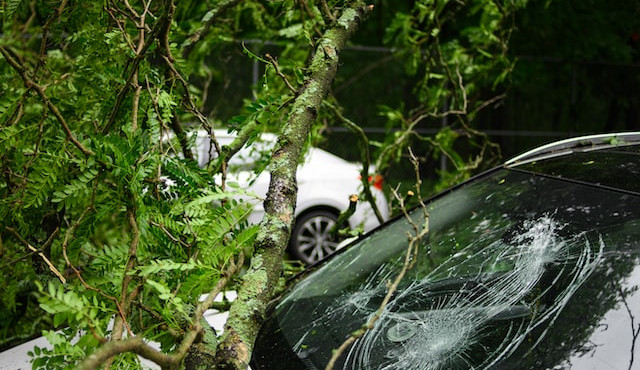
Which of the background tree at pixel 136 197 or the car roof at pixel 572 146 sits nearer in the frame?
the background tree at pixel 136 197

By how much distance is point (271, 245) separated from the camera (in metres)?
1.83

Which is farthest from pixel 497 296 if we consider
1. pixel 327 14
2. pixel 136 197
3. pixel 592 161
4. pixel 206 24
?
pixel 206 24

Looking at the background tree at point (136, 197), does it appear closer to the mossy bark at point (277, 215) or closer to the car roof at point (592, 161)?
the mossy bark at point (277, 215)

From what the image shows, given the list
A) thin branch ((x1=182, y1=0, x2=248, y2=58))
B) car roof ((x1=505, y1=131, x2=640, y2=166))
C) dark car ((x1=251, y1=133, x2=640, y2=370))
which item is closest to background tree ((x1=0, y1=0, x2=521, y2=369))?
dark car ((x1=251, y1=133, x2=640, y2=370))

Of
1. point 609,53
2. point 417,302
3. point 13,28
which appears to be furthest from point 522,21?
point 417,302

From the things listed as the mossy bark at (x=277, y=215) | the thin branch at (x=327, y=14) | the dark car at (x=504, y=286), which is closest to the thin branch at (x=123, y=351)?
the mossy bark at (x=277, y=215)

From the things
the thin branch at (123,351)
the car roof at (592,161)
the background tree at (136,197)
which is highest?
the background tree at (136,197)

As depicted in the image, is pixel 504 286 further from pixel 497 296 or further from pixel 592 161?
pixel 592 161

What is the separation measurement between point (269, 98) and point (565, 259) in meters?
0.88

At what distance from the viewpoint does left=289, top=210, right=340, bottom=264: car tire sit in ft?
27.3

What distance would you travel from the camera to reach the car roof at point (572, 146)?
2.49 meters

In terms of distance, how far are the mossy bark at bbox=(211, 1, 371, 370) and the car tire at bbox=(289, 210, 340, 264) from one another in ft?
19.4

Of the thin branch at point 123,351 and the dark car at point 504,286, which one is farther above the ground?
the thin branch at point 123,351

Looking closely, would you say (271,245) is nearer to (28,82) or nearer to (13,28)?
(28,82)
